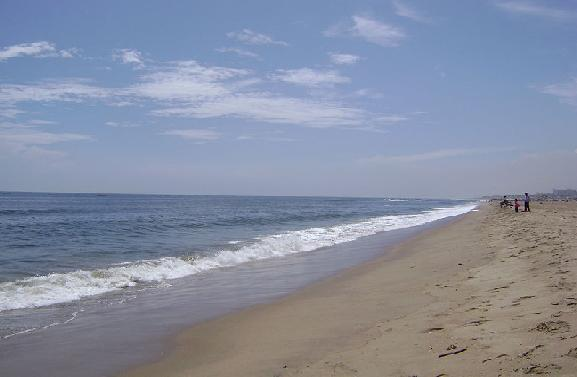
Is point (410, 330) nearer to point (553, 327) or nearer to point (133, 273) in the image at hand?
point (553, 327)

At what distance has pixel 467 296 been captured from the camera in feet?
28.0

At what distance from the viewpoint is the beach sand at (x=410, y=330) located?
16.5ft

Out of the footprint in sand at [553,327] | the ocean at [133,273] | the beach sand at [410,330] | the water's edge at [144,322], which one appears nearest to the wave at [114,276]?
the ocean at [133,273]

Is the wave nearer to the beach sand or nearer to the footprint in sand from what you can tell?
the beach sand

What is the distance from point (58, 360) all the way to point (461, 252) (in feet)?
45.1

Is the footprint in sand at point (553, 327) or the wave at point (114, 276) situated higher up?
the footprint in sand at point (553, 327)

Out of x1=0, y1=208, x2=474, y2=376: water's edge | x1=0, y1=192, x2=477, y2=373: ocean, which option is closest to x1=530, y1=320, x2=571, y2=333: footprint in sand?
x1=0, y1=208, x2=474, y2=376: water's edge

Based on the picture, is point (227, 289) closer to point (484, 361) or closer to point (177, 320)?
point (177, 320)

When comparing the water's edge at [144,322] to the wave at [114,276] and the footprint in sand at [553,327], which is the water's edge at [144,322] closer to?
the wave at [114,276]

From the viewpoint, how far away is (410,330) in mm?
6629

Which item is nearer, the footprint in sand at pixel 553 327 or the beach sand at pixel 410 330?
the beach sand at pixel 410 330

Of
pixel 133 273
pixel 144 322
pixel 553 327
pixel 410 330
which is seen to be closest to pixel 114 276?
pixel 133 273

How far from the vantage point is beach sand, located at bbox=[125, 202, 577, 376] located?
198 inches

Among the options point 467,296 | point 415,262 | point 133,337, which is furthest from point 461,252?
point 133,337
